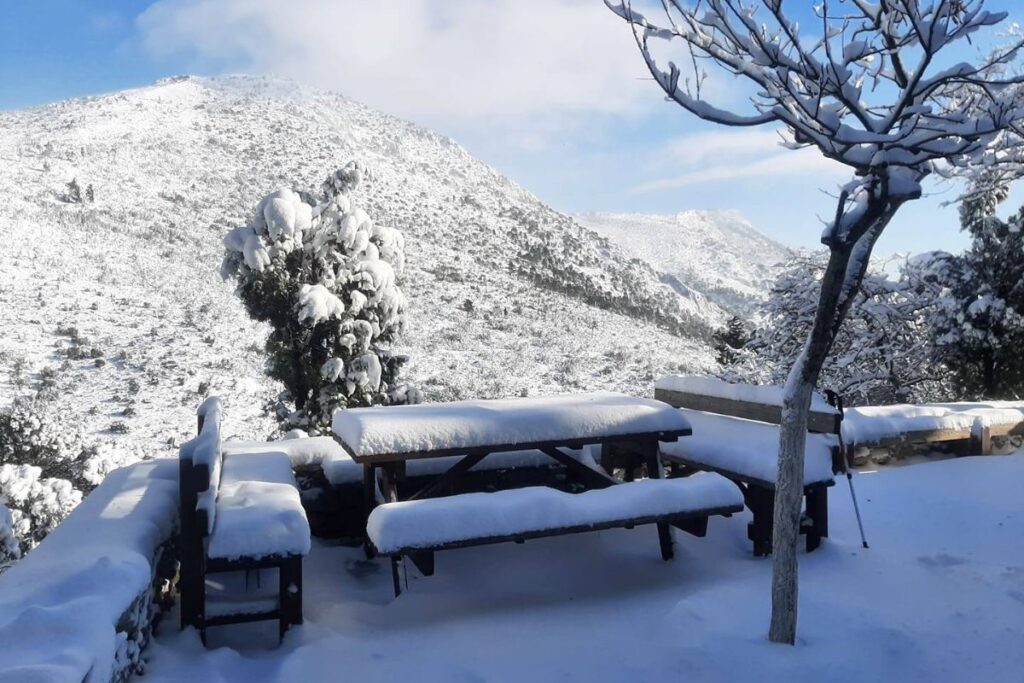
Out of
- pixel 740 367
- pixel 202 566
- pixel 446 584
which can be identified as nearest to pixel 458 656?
pixel 446 584

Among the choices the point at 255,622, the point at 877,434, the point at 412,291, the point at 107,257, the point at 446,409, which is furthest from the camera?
the point at 412,291

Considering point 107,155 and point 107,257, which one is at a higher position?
point 107,155

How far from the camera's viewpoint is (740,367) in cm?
1766

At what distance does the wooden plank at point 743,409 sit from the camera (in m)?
6.30

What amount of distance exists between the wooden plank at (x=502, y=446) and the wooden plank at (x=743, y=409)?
3.61 ft

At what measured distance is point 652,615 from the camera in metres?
4.56

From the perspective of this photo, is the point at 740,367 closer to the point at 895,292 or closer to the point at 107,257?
the point at 895,292

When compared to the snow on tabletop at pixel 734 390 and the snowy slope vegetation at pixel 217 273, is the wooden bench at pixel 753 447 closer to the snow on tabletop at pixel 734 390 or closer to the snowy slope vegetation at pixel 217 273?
the snow on tabletop at pixel 734 390

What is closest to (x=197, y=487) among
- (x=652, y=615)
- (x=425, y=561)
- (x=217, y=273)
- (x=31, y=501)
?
(x=425, y=561)

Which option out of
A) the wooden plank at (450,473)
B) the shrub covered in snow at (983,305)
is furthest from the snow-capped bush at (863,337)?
the wooden plank at (450,473)

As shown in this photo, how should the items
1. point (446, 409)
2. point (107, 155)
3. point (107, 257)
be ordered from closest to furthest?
point (446, 409) → point (107, 257) → point (107, 155)

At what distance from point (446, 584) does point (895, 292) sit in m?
12.9

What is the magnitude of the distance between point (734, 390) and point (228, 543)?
16.6ft

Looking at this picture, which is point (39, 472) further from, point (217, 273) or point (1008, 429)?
point (217, 273)
